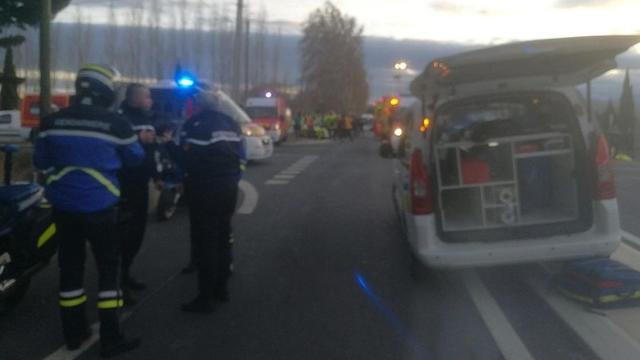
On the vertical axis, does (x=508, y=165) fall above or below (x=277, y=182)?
above

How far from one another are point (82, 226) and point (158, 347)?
40.0 inches

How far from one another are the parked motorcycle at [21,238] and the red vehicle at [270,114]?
34460 mm

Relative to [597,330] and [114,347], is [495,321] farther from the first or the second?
[114,347]

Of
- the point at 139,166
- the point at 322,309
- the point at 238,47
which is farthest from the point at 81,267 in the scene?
the point at 238,47

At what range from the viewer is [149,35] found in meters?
49.5

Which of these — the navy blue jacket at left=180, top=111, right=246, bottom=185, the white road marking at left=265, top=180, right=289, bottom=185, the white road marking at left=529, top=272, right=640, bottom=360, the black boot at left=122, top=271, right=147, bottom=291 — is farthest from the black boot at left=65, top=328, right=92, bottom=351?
the white road marking at left=265, top=180, right=289, bottom=185

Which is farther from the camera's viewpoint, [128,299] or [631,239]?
[631,239]

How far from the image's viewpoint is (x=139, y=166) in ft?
26.4

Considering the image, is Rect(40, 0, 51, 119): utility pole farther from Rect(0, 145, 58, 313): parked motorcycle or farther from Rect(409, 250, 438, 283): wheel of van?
Rect(409, 250, 438, 283): wheel of van

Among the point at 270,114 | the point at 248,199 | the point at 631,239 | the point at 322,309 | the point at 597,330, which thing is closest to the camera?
the point at 597,330

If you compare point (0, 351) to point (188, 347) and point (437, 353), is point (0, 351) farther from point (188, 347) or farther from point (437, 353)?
point (437, 353)

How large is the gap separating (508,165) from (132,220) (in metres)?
3.42

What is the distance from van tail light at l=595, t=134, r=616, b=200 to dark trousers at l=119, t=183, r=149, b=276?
3.82 meters

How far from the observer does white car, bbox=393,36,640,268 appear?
8375 millimetres
